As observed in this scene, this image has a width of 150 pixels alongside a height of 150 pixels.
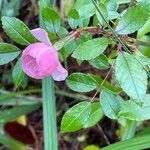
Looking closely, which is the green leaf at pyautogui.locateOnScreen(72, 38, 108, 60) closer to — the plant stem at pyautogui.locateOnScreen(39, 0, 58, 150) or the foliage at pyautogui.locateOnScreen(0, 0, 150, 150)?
the foliage at pyautogui.locateOnScreen(0, 0, 150, 150)

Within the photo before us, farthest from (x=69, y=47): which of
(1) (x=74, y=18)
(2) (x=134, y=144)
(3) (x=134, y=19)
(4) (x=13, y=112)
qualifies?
(4) (x=13, y=112)

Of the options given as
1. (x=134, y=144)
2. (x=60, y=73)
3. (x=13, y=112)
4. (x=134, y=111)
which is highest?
(x=60, y=73)

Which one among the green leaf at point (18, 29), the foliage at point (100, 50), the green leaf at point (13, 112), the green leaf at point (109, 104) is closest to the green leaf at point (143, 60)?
the foliage at point (100, 50)

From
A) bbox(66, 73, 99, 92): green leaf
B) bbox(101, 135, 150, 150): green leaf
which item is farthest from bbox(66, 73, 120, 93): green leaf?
bbox(101, 135, 150, 150): green leaf

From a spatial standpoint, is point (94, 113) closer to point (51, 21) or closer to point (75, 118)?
point (75, 118)

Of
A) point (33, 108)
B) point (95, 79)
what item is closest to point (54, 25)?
point (95, 79)

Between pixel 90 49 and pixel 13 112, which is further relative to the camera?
pixel 13 112
